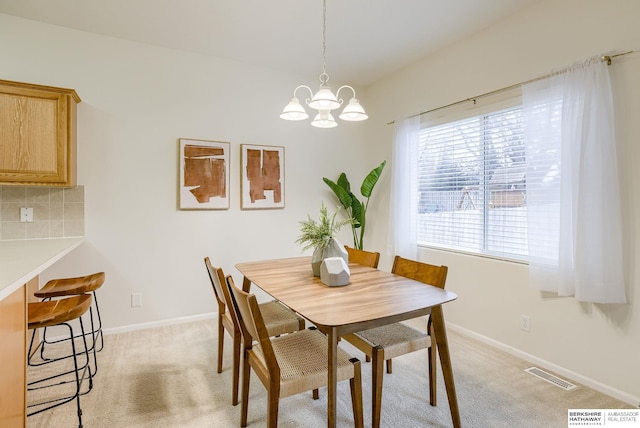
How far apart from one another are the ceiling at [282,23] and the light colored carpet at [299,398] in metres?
2.73

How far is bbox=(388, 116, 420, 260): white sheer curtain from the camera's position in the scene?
138 inches

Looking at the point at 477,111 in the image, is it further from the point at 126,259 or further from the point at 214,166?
the point at 126,259

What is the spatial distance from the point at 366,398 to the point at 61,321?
177cm

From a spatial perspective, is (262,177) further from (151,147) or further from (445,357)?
(445,357)

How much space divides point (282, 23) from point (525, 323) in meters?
3.15

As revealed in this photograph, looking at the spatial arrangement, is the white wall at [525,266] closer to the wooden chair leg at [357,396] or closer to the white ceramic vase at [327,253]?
the white ceramic vase at [327,253]

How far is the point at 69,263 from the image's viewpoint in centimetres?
290

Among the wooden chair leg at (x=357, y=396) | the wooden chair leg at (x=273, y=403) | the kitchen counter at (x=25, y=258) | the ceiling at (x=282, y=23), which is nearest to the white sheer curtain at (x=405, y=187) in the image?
the ceiling at (x=282, y=23)

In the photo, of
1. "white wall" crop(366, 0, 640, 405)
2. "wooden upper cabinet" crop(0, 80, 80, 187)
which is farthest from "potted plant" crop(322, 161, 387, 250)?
"wooden upper cabinet" crop(0, 80, 80, 187)

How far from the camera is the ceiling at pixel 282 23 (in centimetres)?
253

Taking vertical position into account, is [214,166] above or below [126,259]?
above

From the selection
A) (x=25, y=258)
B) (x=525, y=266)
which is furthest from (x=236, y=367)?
(x=525, y=266)

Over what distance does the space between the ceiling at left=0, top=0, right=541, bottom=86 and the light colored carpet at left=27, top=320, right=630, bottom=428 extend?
8.96ft

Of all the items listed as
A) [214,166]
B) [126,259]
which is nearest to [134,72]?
[214,166]
